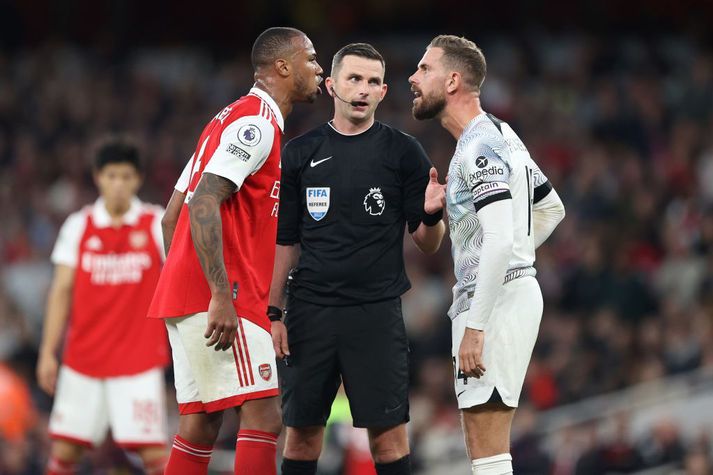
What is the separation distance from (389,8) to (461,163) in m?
12.8

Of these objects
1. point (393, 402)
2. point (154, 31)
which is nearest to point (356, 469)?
point (393, 402)

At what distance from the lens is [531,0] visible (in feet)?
57.2

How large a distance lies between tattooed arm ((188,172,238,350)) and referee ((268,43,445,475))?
2.34ft

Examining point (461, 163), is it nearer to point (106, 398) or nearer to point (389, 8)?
point (106, 398)

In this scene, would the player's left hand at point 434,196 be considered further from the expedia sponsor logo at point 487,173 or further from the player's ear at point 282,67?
the player's ear at point 282,67

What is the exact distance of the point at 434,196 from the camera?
18.9 ft

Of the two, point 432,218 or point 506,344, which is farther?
point 432,218

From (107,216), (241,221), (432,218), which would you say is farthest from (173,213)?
(107,216)

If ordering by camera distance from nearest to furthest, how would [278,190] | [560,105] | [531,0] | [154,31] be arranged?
1. [278,190]
2. [560,105]
3. [531,0]
4. [154,31]

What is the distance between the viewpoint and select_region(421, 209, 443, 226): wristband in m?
5.85

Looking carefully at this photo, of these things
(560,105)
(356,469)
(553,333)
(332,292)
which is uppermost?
(560,105)

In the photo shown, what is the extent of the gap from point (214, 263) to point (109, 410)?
113 inches

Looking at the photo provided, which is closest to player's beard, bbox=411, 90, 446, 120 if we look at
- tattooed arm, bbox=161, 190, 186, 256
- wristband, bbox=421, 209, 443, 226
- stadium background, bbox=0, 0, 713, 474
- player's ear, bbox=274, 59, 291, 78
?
wristband, bbox=421, 209, 443, 226

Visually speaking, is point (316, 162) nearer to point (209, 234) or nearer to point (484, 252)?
point (209, 234)
